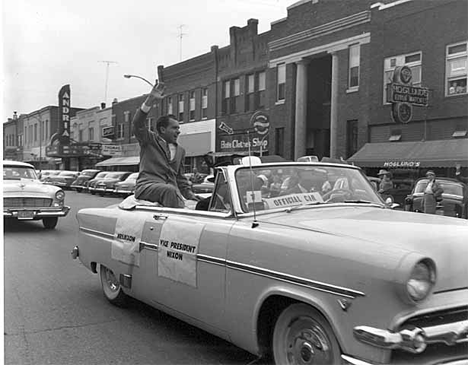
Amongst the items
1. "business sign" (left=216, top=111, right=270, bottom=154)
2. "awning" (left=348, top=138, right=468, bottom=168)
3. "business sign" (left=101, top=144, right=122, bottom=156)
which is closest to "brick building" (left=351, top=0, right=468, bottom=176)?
"awning" (left=348, top=138, right=468, bottom=168)

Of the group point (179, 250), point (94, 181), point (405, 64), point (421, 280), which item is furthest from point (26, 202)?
point (94, 181)

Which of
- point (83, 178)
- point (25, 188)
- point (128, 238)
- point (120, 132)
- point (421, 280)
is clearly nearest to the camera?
point (421, 280)

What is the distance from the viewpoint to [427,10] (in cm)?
1670

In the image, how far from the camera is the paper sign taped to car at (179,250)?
341 cm

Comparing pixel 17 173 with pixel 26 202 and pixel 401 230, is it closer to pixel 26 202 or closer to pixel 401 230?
pixel 26 202

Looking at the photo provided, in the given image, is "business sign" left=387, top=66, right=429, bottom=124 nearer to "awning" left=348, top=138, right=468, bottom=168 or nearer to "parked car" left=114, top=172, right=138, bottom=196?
"awning" left=348, top=138, right=468, bottom=168

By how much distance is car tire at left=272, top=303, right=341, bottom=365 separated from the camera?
2516 mm

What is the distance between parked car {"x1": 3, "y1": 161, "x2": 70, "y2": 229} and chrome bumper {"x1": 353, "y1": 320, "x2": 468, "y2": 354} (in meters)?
9.07

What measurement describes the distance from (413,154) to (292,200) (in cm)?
1420

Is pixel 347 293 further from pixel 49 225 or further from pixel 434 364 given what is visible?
pixel 49 225

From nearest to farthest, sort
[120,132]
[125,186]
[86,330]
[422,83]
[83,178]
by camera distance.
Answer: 1. [86,330]
2. [120,132]
3. [422,83]
4. [125,186]
5. [83,178]

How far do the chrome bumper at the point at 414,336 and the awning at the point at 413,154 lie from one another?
42.4 ft

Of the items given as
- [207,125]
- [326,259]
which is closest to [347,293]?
[326,259]

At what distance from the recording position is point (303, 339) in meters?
2.66
